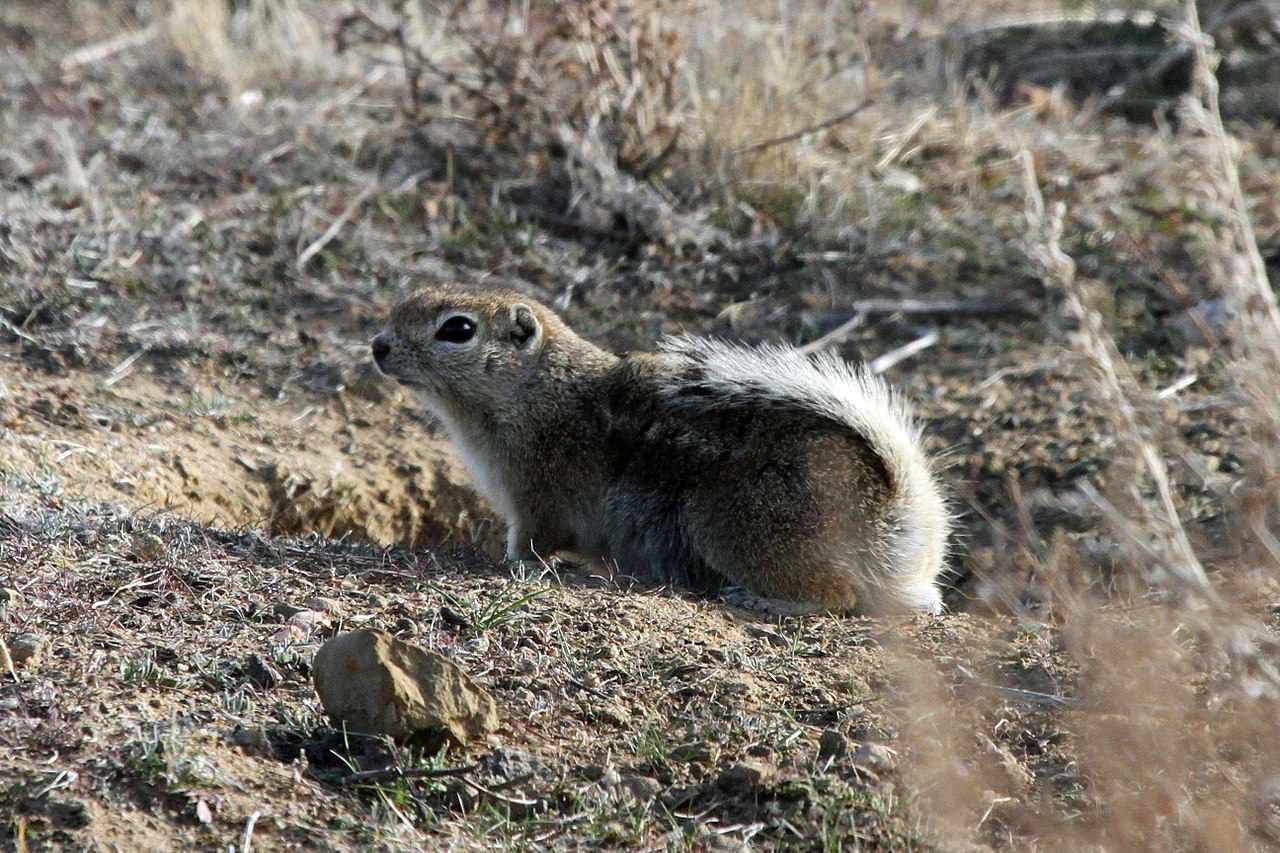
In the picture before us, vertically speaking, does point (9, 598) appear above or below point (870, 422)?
above

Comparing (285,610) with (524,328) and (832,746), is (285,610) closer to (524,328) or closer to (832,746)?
(832,746)

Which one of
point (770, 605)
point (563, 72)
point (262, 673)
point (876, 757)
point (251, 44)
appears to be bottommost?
point (770, 605)

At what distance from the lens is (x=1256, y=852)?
337 cm

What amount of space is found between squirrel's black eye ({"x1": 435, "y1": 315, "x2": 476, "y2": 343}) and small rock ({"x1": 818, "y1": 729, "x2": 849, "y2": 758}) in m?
2.71

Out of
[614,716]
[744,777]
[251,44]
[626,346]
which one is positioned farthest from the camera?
[251,44]

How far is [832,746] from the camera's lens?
3.88 meters

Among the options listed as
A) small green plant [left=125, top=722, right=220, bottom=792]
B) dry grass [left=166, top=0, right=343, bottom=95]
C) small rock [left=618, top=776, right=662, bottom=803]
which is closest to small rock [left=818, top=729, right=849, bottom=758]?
small rock [left=618, top=776, right=662, bottom=803]

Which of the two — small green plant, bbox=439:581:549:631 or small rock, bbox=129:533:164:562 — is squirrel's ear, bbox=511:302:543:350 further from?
small rock, bbox=129:533:164:562

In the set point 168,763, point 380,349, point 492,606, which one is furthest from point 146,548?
point 380,349

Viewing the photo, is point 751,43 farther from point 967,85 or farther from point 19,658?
point 19,658

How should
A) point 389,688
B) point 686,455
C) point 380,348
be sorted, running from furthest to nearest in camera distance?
point 380,348 < point 686,455 < point 389,688

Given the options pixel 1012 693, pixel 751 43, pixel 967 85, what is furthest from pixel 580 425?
pixel 967 85

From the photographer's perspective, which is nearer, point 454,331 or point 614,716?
point 614,716

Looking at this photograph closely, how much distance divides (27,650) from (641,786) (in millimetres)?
1637
